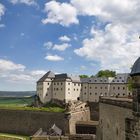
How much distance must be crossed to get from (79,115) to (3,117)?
1585 cm

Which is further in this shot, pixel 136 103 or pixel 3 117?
pixel 3 117

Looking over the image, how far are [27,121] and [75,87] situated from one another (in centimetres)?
2659

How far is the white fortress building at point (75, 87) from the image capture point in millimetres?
73812

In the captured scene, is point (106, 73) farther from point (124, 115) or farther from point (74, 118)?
point (124, 115)

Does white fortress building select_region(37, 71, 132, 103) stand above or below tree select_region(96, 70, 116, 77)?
below

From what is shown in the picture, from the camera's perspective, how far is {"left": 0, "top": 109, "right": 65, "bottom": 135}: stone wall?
161ft

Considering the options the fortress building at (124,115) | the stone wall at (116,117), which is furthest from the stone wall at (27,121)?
the stone wall at (116,117)

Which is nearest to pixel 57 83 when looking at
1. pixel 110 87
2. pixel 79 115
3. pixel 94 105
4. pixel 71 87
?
pixel 71 87

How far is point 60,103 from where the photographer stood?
228 ft

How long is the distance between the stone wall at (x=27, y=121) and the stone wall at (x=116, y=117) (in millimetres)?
28193

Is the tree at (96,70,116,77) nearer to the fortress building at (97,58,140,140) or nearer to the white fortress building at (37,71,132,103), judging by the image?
the white fortress building at (37,71,132,103)

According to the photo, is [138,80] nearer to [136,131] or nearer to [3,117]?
[136,131]

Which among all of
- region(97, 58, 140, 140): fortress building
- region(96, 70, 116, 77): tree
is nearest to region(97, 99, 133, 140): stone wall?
region(97, 58, 140, 140): fortress building

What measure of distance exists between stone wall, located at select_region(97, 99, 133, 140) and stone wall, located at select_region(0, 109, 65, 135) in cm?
2819
